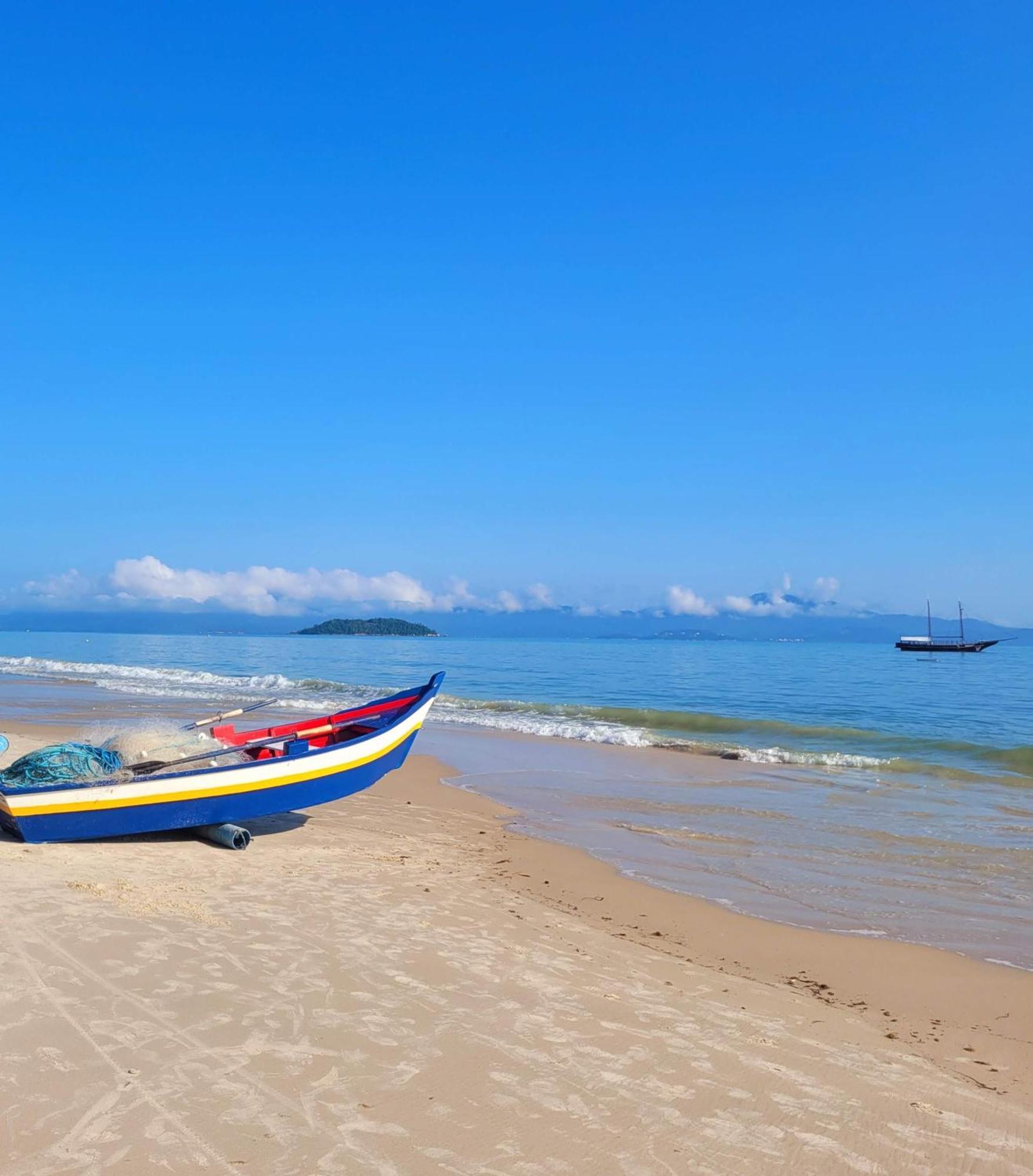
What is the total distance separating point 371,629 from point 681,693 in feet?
448

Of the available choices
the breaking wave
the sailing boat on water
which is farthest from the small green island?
the breaking wave

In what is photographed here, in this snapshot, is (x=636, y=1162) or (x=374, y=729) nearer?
(x=636, y=1162)

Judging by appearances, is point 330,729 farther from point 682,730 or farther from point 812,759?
point 682,730

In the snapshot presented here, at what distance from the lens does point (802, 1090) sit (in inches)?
178

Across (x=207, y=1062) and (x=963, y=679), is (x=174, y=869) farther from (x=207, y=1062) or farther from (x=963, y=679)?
(x=963, y=679)

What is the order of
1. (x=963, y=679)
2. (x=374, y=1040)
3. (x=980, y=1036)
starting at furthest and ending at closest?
(x=963, y=679) < (x=980, y=1036) < (x=374, y=1040)

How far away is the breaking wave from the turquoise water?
8 cm

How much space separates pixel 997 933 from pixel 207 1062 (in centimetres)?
700

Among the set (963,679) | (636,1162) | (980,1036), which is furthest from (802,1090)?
(963,679)

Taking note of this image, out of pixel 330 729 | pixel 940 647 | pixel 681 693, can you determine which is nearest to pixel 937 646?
pixel 940 647

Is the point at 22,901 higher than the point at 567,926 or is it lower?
higher

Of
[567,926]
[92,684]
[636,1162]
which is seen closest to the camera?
[636,1162]

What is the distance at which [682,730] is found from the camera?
81.7 ft

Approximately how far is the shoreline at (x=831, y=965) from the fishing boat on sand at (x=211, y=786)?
1.95 metres
